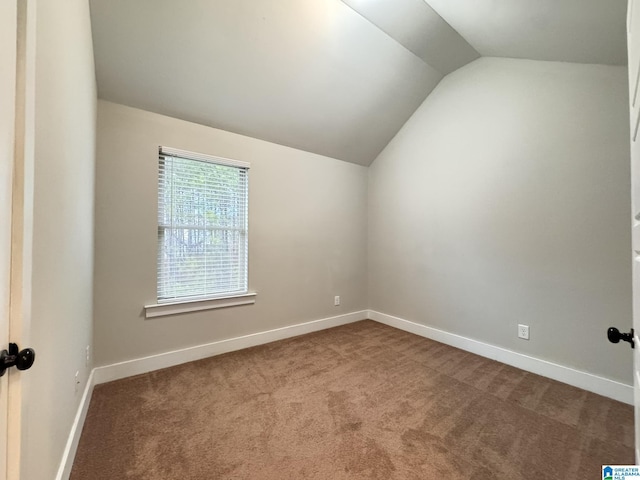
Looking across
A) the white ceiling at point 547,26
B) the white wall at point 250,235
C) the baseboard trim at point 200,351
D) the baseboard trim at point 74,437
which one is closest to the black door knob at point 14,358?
the baseboard trim at point 74,437

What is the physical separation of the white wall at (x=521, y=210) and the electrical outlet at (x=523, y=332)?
4 centimetres

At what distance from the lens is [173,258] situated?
8.05ft

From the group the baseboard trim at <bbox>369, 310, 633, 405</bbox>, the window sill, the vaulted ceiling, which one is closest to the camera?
the vaulted ceiling

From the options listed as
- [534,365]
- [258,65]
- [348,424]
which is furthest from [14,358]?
[534,365]

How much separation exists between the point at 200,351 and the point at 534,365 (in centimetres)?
301

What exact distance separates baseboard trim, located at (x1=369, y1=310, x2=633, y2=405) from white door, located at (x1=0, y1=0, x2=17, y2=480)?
10.4 ft

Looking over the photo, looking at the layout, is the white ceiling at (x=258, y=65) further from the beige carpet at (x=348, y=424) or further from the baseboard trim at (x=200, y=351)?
the beige carpet at (x=348, y=424)

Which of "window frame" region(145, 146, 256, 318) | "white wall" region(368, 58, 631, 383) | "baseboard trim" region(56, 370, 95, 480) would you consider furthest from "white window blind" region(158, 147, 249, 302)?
"white wall" region(368, 58, 631, 383)

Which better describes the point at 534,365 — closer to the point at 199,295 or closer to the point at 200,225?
the point at 199,295

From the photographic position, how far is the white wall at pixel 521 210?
2.02 m

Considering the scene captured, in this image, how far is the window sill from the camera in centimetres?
233

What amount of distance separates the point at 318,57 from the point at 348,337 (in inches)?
113

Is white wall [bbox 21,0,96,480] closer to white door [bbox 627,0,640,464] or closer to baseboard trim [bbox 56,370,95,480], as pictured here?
baseboard trim [bbox 56,370,95,480]

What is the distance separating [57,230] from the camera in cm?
112
